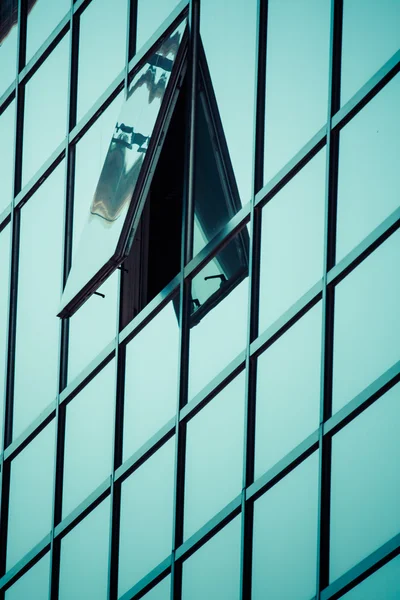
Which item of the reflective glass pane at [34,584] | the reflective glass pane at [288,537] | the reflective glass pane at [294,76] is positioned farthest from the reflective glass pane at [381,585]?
the reflective glass pane at [294,76]

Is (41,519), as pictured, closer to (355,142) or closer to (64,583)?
(64,583)

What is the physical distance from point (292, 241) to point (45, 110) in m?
4.90

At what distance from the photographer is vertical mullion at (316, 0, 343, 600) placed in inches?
450

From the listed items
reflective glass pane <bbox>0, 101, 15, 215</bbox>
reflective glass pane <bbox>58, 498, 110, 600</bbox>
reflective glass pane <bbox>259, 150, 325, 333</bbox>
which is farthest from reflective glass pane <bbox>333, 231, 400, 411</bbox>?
reflective glass pane <bbox>0, 101, 15, 215</bbox>

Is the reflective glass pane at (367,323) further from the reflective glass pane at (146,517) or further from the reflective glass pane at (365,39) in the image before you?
the reflective glass pane at (146,517)

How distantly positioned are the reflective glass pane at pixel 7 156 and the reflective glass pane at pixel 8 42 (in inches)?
19.6

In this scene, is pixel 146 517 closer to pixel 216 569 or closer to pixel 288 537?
pixel 216 569

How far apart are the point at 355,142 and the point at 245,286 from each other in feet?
7.72

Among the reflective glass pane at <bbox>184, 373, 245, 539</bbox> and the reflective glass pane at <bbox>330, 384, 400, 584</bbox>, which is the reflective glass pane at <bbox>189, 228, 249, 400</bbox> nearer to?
the reflective glass pane at <bbox>184, 373, 245, 539</bbox>

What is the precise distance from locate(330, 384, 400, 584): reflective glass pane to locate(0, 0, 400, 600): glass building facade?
28 millimetres

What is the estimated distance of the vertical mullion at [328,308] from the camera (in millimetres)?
11430

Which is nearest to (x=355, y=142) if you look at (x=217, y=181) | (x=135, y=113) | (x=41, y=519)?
(x=217, y=181)

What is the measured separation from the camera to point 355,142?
38.3ft

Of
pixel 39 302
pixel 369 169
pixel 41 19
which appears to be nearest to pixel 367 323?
pixel 369 169
